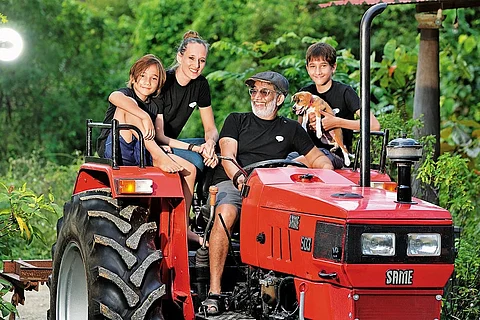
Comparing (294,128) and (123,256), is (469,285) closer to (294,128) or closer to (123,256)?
(294,128)

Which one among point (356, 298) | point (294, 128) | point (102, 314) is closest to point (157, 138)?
point (294, 128)

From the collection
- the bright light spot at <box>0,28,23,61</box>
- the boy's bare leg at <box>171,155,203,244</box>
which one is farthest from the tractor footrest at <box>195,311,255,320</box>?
the bright light spot at <box>0,28,23,61</box>

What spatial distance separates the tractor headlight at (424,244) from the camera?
5961 millimetres

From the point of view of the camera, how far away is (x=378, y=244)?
5922mm

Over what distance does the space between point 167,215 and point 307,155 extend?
1.15m

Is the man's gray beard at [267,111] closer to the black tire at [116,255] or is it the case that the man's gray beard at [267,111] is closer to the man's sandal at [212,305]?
the black tire at [116,255]

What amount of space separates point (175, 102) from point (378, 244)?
2.57 metres

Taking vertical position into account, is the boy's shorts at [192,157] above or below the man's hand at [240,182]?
above

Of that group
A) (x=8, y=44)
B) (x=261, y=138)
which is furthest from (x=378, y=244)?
(x=8, y=44)

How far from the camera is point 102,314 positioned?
646cm

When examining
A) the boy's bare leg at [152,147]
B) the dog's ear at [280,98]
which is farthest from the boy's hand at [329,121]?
the boy's bare leg at [152,147]

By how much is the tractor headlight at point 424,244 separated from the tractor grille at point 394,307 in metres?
0.23

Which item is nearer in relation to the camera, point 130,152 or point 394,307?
point 394,307

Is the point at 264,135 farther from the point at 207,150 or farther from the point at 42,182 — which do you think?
the point at 42,182
